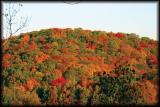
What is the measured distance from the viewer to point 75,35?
9769cm

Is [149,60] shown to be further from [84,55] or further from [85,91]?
[85,91]

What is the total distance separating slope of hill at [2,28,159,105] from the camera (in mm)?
31734

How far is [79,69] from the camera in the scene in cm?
6544

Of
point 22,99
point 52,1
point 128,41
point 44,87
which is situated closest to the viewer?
point 52,1

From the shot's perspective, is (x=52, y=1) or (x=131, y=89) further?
(x=131, y=89)

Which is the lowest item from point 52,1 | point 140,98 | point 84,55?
point 84,55

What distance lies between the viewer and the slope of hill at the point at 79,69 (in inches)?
1249

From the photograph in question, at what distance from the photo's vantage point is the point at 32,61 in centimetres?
7175

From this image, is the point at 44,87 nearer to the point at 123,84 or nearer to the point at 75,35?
the point at 123,84

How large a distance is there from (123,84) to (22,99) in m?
17.7

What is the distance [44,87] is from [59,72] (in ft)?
36.5

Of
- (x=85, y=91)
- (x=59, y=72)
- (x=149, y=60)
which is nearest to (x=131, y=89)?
(x=85, y=91)

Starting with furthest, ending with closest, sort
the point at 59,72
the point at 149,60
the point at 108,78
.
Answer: the point at 149,60 → the point at 59,72 → the point at 108,78

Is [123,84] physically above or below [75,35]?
above
